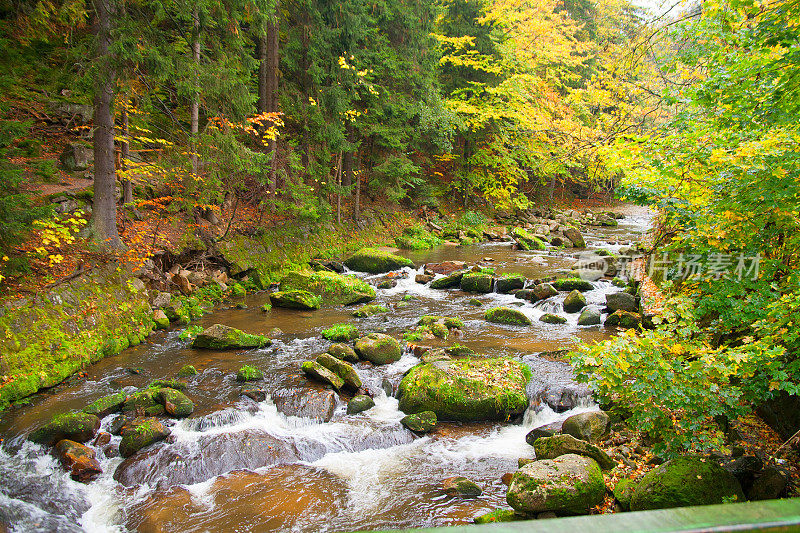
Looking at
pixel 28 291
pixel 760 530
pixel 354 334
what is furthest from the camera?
pixel 354 334

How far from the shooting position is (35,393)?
710 cm

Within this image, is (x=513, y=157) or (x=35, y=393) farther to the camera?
(x=513, y=157)

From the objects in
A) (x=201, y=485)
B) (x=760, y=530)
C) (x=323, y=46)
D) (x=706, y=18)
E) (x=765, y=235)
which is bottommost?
(x=201, y=485)

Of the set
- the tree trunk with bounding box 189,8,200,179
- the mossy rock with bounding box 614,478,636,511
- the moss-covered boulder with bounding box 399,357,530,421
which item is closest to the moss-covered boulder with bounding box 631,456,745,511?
the mossy rock with bounding box 614,478,636,511

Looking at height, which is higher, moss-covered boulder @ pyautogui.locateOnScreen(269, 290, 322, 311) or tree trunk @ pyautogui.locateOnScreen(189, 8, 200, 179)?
tree trunk @ pyautogui.locateOnScreen(189, 8, 200, 179)

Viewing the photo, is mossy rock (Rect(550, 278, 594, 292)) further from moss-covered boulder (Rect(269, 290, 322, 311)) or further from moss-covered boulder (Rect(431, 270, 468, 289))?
moss-covered boulder (Rect(269, 290, 322, 311))

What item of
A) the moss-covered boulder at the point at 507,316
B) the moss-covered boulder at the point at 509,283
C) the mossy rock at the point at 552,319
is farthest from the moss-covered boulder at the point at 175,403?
the moss-covered boulder at the point at 509,283

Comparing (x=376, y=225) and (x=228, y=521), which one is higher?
(x=376, y=225)

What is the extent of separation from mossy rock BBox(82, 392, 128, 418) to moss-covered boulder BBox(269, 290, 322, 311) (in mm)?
5492

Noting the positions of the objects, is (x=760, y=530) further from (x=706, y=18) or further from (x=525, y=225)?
(x=525, y=225)

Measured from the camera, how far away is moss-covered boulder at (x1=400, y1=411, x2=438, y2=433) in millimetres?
6840

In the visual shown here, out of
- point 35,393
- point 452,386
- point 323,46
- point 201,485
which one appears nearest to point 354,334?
point 452,386

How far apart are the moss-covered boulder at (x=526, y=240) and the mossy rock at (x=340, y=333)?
13.0m

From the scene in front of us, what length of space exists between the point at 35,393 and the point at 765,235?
33.1 ft
